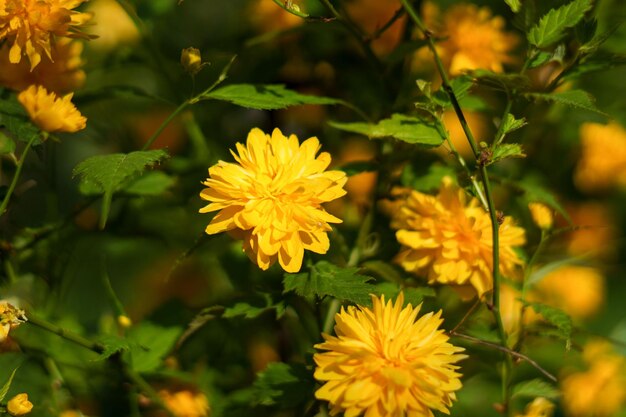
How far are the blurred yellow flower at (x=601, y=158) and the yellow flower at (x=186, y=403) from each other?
2.25 ft

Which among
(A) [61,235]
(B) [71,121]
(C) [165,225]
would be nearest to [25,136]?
(B) [71,121]

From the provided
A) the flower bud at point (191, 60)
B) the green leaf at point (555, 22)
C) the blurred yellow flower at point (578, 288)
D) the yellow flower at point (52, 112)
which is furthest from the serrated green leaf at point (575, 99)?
the blurred yellow flower at point (578, 288)

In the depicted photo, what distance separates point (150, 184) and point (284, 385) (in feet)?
0.90

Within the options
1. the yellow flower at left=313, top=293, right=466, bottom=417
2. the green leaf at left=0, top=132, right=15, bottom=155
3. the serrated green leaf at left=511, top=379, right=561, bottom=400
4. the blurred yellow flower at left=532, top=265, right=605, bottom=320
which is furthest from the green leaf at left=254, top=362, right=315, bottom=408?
the blurred yellow flower at left=532, top=265, right=605, bottom=320

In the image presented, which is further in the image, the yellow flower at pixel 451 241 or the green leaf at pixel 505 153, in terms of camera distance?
the yellow flower at pixel 451 241

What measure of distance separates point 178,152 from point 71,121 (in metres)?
0.34

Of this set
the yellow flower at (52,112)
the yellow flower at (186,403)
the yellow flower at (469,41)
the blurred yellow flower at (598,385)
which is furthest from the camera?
the blurred yellow flower at (598,385)

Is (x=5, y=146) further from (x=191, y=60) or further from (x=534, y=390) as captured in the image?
(x=534, y=390)

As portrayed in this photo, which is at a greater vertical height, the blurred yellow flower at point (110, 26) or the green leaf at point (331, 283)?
the green leaf at point (331, 283)

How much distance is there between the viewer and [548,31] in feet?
2.30

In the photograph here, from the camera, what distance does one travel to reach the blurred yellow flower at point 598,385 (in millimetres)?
1080

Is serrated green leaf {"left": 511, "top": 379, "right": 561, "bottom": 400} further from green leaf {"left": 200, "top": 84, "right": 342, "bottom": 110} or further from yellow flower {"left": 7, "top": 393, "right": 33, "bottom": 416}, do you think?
yellow flower {"left": 7, "top": 393, "right": 33, "bottom": 416}

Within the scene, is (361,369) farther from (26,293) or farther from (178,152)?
(178,152)

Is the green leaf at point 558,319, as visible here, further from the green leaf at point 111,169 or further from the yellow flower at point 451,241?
the green leaf at point 111,169
